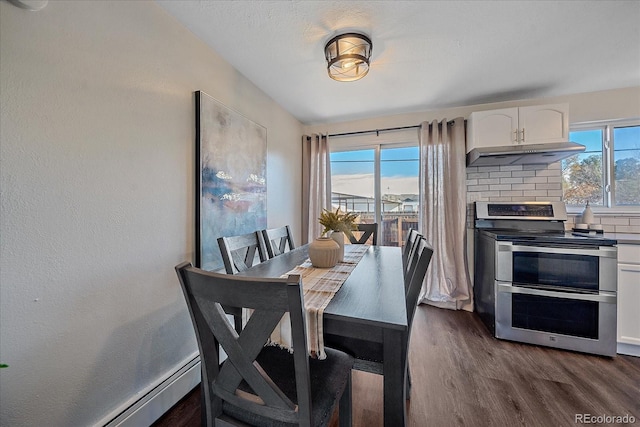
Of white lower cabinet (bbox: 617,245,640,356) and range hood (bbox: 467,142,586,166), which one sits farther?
range hood (bbox: 467,142,586,166)

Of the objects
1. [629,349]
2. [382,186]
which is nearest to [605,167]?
[629,349]

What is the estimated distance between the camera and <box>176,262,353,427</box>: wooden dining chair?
657mm

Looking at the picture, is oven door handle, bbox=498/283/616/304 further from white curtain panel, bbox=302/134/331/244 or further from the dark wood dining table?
white curtain panel, bbox=302/134/331/244

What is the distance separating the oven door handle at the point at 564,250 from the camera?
1.94m

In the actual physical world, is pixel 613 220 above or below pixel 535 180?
below

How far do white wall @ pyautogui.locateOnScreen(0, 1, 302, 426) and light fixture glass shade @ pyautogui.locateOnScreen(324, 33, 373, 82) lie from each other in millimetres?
941

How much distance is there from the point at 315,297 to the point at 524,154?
8.51 feet

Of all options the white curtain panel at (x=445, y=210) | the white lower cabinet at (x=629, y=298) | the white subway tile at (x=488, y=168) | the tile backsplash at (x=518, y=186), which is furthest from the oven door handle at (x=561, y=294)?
the white subway tile at (x=488, y=168)

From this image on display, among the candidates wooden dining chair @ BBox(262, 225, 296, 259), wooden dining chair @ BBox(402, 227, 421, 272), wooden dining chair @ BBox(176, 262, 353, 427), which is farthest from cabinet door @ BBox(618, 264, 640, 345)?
wooden dining chair @ BBox(262, 225, 296, 259)

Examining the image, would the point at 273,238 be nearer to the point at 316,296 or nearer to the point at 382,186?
the point at 316,296

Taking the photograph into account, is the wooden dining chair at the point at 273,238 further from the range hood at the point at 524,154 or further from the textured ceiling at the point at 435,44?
the range hood at the point at 524,154

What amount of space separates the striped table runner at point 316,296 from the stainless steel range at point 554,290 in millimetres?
1490

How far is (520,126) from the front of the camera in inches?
93.6

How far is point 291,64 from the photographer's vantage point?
Result: 2.03 meters
